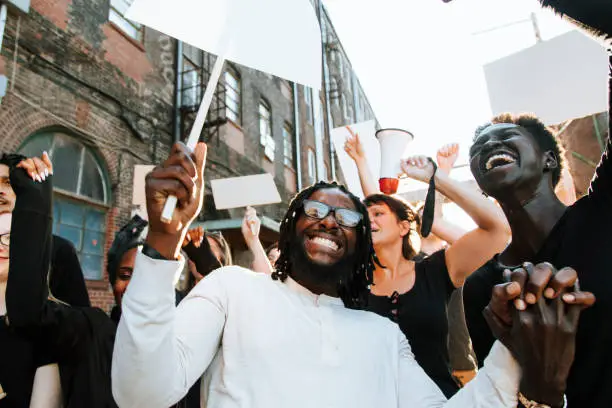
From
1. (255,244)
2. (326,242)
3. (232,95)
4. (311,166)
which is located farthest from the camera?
(311,166)

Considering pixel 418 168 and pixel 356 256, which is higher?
pixel 418 168

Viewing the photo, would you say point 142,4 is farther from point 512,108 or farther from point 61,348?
point 512,108

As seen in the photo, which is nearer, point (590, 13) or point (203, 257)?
point (590, 13)

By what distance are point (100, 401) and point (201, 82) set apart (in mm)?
8815

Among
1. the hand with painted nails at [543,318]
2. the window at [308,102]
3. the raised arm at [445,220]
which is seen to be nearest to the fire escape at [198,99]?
the raised arm at [445,220]

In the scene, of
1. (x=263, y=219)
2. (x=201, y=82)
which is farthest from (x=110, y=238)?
(x=201, y=82)

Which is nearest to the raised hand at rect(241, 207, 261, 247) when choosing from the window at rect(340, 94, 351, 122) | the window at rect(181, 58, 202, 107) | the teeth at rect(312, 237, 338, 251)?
the teeth at rect(312, 237, 338, 251)

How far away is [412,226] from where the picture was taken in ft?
9.45

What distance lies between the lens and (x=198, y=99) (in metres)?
9.59

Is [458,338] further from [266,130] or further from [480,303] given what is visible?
[266,130]

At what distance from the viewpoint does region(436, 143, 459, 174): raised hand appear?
262 cm

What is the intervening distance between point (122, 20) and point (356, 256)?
8017 millimetres

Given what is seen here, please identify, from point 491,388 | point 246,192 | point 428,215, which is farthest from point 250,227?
point 491,388

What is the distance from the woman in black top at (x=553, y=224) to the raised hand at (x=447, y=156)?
33.5 inches
